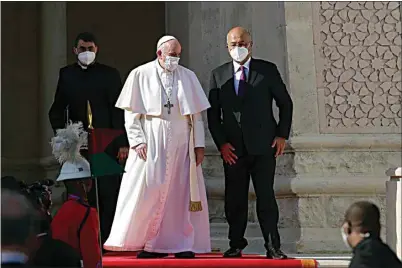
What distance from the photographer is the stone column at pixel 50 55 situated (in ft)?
38.0

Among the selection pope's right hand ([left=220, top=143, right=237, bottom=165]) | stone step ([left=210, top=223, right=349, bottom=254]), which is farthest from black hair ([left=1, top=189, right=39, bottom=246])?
stone step ([left=210, top=223, right=349, bottom=254])

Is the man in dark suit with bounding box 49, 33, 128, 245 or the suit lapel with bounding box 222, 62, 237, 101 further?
the man in dark suit with bounding box 49, 33, 128, 245

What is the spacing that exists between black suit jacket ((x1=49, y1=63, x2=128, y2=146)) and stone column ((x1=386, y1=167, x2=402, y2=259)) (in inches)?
89.7

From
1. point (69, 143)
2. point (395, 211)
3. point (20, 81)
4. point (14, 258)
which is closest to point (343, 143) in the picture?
point (395, 211)

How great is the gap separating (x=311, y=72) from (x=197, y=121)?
2.26 m

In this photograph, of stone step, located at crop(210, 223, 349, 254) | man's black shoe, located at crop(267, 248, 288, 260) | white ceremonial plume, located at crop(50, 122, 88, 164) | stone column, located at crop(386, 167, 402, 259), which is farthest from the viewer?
stone step, located at crop(210, 223, 349, 254)

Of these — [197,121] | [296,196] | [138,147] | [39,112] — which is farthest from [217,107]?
[39,112]

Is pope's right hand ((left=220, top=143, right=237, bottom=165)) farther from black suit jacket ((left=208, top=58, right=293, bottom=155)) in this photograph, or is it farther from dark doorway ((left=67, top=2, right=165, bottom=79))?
dark doorway ((left=67, top=2, right=165, bottom=79))

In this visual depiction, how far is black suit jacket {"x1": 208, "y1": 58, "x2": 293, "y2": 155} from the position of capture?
7.45 meters

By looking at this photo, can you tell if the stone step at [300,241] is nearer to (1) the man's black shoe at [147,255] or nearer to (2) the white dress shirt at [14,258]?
(1) the man's black shoe at [147,255]

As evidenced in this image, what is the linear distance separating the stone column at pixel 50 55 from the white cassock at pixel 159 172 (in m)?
4.06

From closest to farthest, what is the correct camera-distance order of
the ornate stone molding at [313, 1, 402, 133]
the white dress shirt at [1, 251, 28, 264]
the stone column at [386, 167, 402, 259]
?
the white dress shirt at [1, 251, 28, 264] < the stone column at [386, 167, 402, 259] < the ornate stone molding at [313, 1, 402, 133]

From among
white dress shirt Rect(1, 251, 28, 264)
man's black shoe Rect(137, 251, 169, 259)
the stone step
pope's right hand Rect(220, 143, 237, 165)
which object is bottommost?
the stone step

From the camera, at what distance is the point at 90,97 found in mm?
7957
